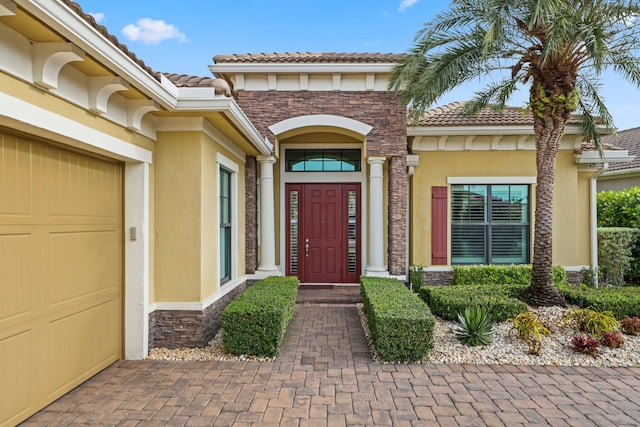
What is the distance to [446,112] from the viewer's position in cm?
959

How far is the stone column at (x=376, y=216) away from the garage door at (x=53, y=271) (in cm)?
516

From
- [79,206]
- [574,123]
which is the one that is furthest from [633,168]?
[79,206]

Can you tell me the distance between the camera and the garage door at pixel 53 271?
3.37 meters

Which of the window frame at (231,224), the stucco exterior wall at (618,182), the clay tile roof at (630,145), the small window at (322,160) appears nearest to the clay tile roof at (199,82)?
the window frame at (231,224)

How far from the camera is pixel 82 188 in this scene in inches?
170

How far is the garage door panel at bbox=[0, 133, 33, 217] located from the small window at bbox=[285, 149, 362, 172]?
6.34m

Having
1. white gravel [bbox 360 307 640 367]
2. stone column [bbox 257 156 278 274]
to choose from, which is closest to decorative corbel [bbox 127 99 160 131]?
stone column [bbox 257 156 278 274]

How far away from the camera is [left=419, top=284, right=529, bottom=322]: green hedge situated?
6.30 m

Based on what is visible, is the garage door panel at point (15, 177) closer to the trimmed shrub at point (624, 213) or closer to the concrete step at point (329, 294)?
the concrete step at point (329, 294)

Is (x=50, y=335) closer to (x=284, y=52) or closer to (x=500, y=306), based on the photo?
(x=500, y=306)

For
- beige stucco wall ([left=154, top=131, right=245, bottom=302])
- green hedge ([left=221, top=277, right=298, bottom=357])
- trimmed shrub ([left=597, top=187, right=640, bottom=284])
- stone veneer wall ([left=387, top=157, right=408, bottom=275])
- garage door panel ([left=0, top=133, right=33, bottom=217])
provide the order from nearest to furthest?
garage door panel ([left=0, top=133, right=33, bottom=217]), green hedge ([left=221, top=277, right=298, bottom=357]), beige stucco wall ([left=154, top=131, right=245, bottom=302]), stone veneer wall ([left=387, top=157, right=408, bottom=275]), trimmed shrub ([left=597, top=187, right=640, bottom=284])

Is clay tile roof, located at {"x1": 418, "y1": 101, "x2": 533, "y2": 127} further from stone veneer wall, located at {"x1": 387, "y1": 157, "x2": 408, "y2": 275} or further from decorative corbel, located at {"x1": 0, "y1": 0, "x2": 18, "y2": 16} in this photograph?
decorative corbel, located at {"x1": 0, "y1": 0, "x2": 18, "y2": 16}

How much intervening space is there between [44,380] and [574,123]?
33.9 ft

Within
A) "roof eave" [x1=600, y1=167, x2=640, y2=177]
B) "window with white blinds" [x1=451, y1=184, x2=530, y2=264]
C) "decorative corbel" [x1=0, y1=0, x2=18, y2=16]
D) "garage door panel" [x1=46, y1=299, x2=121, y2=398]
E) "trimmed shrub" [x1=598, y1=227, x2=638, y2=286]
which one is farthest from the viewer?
"roof eave" [x1=600, y1=167, x2=640, y2=177]
